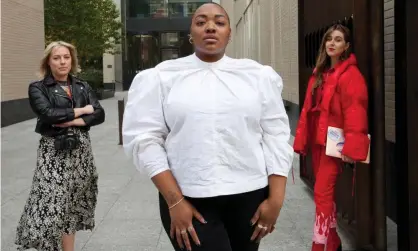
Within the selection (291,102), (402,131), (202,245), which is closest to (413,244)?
(402,131)

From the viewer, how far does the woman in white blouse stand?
234 centimetres

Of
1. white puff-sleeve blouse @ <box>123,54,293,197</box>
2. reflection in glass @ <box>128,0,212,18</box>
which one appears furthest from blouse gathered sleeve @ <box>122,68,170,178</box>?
reflection in glass @ <box>128,0,212,18</box>

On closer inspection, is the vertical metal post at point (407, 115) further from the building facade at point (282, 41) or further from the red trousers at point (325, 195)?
the building facade at point (282, 41)

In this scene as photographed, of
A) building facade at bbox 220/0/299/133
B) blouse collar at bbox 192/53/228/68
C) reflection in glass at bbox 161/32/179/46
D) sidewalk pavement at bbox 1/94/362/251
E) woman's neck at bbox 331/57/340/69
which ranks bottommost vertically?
sidewalk pavement at bbox 1/94/362/251

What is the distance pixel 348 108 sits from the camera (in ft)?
13.7

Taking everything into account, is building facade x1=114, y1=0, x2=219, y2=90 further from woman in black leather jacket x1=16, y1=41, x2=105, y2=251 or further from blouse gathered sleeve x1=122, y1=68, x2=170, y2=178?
blouse gathered sleeve x1=122, y1=68, x2=170, y2=178

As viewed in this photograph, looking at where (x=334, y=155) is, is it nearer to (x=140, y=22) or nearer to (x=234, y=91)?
(x=234, y=91)

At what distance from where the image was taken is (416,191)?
143 inches

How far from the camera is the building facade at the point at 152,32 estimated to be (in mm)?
42531

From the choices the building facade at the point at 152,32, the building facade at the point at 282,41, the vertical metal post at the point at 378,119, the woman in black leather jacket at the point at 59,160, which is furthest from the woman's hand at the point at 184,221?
the building facade at the point at 152,32

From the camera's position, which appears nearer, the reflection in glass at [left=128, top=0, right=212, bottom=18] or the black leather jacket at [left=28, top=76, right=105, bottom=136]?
the black leather jacket at [left=28, top=76, right=105, bottom=136]

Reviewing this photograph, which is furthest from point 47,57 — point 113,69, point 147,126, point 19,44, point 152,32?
point 152,32

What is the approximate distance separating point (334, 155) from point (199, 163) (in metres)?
2.17

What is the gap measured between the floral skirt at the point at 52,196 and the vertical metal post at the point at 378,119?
2.40 m
